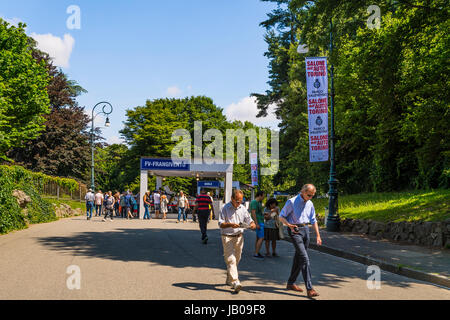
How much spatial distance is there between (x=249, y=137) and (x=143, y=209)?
36.3 m

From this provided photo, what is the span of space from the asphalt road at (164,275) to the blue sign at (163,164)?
58.0 ft

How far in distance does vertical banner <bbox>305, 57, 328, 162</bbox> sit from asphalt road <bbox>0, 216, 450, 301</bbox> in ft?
19.9

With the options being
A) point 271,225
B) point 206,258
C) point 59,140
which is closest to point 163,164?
point 59,140

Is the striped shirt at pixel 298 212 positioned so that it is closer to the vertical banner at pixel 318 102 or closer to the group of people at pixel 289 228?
the group of people at pixel 289 228

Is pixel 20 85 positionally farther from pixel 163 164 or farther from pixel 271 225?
pixel 271 225

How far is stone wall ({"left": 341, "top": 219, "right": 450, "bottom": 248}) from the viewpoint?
37.8 feet

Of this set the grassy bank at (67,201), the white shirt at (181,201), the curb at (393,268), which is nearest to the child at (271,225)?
the curb at (393,268)

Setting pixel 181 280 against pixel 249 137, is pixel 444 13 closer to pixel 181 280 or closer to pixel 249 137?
pixel 181 280

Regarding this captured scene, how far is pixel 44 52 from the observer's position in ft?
126

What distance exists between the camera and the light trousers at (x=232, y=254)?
21.1ft

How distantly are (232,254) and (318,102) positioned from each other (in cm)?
1114

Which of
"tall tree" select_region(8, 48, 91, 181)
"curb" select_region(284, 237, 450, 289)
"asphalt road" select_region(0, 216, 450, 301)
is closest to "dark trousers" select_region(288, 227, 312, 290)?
"asphalt road" select_region(0, 216, 450, 301)

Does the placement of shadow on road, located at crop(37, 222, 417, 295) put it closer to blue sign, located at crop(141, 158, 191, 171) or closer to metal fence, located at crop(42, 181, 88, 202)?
metal fence, located at crop(42, 181, 88, 202)
